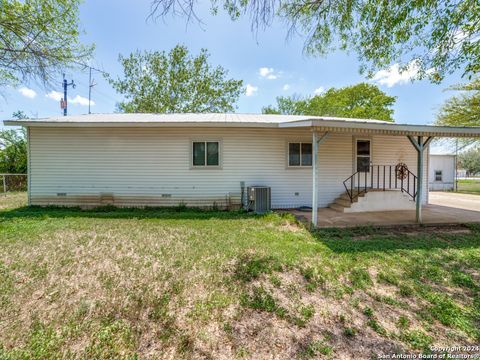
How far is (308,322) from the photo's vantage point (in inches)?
97.6

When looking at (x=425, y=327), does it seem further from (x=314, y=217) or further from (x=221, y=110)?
(x=221, y=110)

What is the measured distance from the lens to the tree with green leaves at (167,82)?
22.0 meters

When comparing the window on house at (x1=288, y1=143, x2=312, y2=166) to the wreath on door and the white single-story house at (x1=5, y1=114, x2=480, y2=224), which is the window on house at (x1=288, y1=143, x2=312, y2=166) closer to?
the white single-story house at (x1=5, y1=114, x2=480, y2=224)

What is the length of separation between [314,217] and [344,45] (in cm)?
409

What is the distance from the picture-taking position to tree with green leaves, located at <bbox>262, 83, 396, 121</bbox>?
25109 mm

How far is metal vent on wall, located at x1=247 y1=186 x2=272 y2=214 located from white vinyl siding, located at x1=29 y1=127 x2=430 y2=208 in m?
0.60

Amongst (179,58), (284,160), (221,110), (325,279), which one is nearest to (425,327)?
(325,279)

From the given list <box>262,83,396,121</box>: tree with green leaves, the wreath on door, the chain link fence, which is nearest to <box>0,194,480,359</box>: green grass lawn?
the wreath on door

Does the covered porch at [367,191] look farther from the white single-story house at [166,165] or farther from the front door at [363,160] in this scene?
the front door at [363,160]

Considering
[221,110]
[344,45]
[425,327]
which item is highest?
[221,110]

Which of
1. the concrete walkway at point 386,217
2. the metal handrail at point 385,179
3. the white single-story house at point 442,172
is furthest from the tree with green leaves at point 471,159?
the concrete walkway at point 386,217

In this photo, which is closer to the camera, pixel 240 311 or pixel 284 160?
pixel 240 311

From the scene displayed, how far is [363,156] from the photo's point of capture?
860 centimetres

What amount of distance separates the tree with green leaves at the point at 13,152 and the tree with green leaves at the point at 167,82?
935 centimetres
